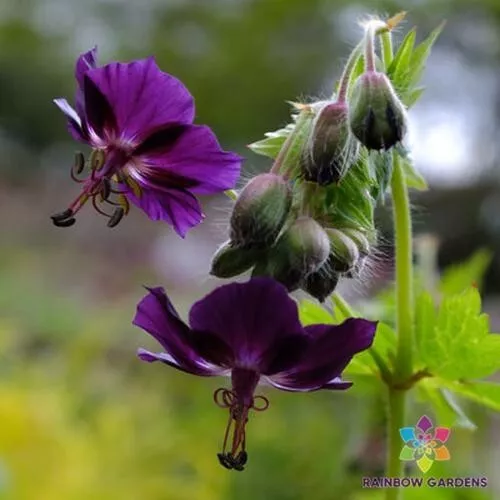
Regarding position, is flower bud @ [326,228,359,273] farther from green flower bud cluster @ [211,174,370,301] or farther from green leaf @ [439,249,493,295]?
green leaf @ [439,249,493,295]

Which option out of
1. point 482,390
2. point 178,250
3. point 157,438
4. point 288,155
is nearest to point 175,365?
point 288,155

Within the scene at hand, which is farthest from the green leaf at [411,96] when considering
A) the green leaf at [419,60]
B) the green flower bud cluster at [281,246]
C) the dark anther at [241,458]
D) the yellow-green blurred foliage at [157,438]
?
the yellow-green blurred foliage at [157,438]

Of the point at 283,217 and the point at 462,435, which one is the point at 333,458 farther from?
the point at 283,217

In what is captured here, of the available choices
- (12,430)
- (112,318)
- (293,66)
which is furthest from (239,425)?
(293,66)

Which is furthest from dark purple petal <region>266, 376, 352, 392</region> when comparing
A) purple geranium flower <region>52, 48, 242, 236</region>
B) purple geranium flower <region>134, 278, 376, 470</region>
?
purple geranium flower <region>52, 48, 242, 236</region>

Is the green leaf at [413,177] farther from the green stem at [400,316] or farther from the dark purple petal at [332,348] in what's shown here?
the dark purple petal at [332,348]

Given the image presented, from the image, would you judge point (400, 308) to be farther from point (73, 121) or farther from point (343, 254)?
point (73, 121)
